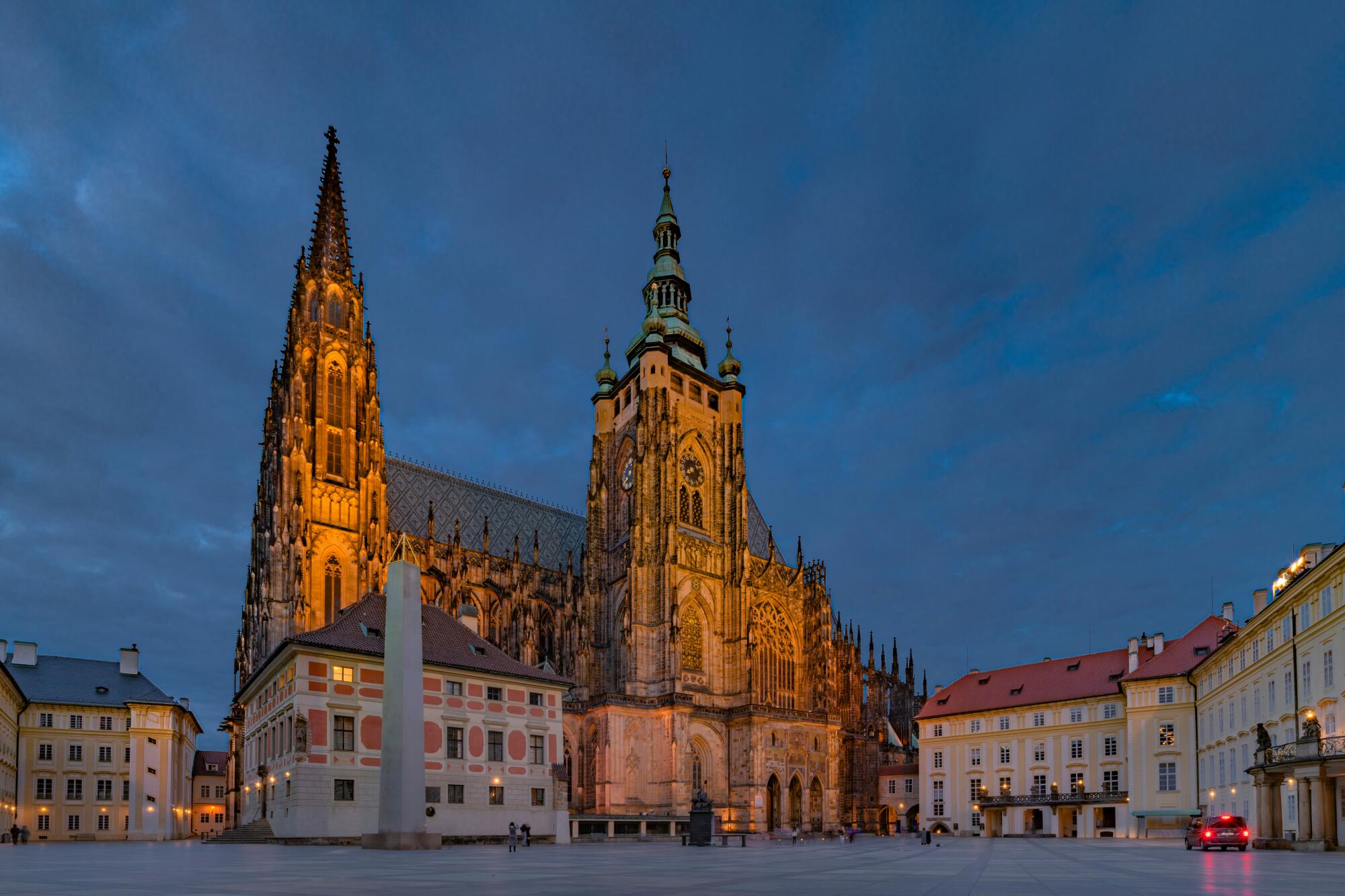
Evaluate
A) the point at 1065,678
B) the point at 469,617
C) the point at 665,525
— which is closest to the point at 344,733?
the point at 469,617

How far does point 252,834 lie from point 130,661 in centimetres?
4272

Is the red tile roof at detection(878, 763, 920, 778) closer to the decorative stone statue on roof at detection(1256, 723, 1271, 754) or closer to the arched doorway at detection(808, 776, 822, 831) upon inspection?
the arched doorway at detection(808, 776, 822, 831)

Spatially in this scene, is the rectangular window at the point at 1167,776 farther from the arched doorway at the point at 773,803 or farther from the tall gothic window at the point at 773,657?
the tall gothic window at the point at 773,657

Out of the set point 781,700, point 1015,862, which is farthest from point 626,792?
point 1015,862

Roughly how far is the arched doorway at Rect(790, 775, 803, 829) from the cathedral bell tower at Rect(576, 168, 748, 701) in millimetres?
8692

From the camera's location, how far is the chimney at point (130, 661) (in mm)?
76125

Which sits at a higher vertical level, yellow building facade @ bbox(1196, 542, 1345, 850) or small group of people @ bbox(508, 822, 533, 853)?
yellow building facade @ bbox(1196, 542, 1345, 850)

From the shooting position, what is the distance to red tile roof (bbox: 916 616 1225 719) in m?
63.8

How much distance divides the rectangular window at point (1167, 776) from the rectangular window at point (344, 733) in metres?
48.0

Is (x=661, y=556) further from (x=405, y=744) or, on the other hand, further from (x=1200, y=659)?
(x=405, y=744)

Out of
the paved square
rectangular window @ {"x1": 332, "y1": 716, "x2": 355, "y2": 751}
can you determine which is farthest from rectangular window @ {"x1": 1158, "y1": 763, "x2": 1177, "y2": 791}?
rectangular window @ {"x1": 332, "y1": 716, "x2": 355, "y2": 751}

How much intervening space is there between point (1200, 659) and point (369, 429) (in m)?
55.7

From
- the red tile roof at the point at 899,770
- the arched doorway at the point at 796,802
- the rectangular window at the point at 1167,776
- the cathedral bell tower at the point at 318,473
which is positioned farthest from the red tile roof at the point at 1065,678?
the cathedral bell tower at the point at 318,473

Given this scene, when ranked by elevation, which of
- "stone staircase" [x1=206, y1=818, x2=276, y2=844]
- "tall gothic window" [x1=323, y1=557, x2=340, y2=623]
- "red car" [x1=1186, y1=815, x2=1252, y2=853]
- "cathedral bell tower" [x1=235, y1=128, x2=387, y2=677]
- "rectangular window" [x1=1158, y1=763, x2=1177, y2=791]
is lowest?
"rectangular window" [x1=1158, y1=763, x2=1177, y2=791]
